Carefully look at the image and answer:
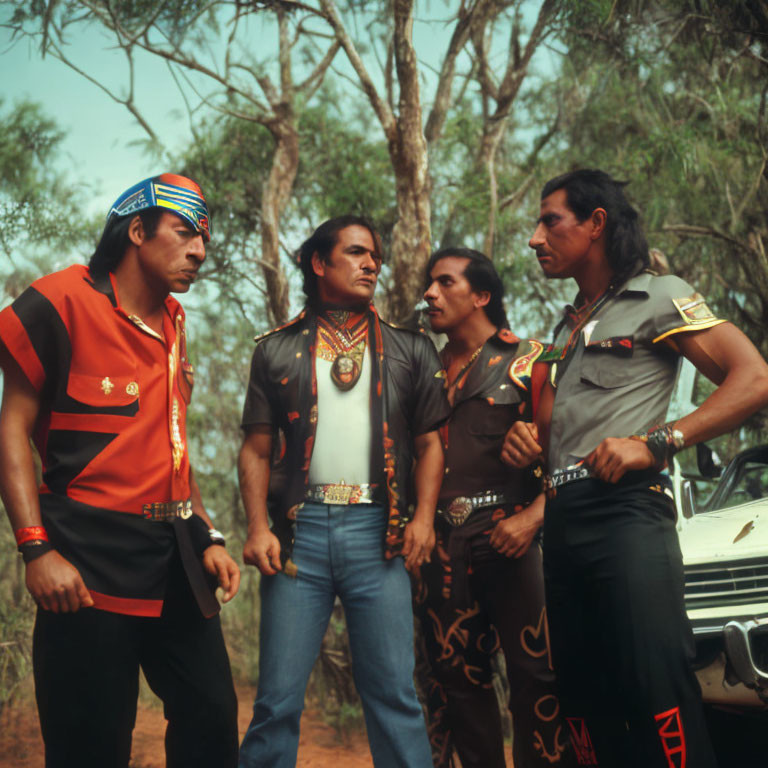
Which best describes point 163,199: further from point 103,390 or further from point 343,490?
point 343,490

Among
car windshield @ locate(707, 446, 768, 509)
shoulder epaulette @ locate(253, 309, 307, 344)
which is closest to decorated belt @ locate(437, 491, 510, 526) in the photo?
shoulder epaulette @ locate(253, 309, 307, 344)

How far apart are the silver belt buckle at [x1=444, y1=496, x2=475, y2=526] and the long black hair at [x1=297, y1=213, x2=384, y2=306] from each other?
3.44 ft

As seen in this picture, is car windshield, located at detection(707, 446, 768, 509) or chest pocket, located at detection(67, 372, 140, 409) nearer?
chest pocket, located at detection(67, 372, 140, 409)

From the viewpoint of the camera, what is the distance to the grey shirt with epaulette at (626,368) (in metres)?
3.01

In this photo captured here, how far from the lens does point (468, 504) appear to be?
385cm

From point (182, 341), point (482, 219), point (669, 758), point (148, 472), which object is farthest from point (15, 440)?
point (482, 219)

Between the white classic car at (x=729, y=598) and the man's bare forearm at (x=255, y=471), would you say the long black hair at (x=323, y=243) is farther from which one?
the white classic car at (x=729, y=598)

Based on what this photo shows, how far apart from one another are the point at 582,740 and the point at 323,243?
2128 mm

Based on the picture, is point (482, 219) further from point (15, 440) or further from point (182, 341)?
point (15, 440)

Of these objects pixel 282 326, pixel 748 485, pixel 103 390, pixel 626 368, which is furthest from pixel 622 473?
pixel 748 485

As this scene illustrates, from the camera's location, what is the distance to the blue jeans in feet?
10.5

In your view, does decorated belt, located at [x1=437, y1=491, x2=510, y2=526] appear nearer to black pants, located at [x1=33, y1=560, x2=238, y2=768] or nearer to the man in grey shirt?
the man in grey shirt

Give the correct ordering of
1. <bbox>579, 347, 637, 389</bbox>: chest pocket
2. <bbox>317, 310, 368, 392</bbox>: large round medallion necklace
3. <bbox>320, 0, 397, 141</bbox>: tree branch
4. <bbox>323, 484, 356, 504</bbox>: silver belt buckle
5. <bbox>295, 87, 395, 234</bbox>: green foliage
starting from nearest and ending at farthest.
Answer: <bbox>579, 347, 637, 389</bbox>: chest pocket, <bbox>323, 484, 356, 504</bbox>: silver belt buckle, <bbox>317, 310, 368, 392</bbox>: large round medallion necklace, <bbox>320, 0, 397, 141</bbox>: tree branch, <bbox>295, 87, 395, 234</bbox>: green foliage

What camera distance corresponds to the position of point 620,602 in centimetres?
283
